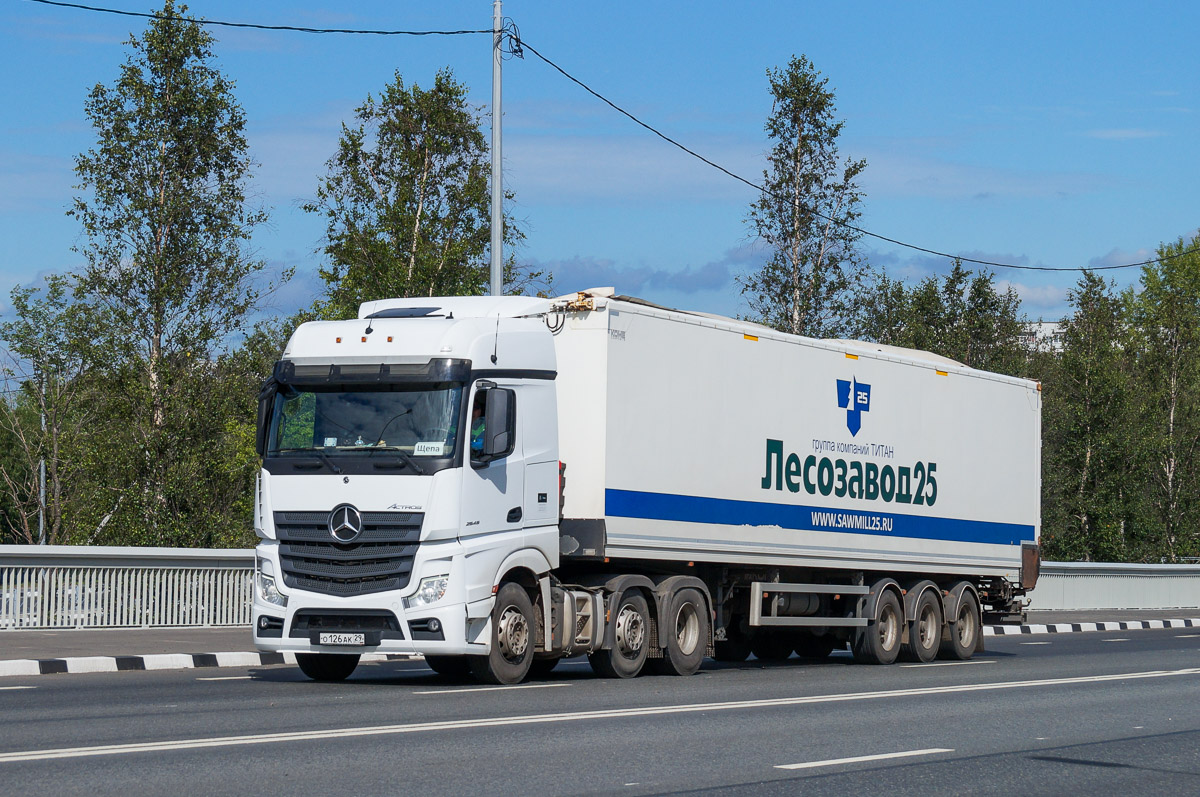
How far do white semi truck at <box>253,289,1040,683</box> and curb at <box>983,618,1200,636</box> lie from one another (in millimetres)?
10991

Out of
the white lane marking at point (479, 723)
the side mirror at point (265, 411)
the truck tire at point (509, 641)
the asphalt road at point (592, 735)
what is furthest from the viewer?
the side mirror at point (265, 411)

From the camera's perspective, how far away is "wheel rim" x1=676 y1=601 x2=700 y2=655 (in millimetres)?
17047

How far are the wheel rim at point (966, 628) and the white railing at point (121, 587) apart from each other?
9.95 metres

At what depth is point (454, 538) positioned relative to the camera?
14.2m

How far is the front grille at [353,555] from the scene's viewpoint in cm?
1419

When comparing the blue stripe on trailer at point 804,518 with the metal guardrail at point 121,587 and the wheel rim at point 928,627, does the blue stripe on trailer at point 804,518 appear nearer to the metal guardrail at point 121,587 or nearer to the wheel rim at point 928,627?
the wheel rim at point 928,627

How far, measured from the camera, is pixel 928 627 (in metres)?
21.1

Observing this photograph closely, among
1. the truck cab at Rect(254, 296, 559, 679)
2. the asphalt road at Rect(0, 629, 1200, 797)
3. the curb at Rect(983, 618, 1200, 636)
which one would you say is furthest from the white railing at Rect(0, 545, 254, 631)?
the curb at Rect(983, 618, 1200, 636)

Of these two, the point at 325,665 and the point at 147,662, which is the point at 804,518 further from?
the point at 147,662

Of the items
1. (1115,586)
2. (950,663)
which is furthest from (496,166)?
(1115,586)

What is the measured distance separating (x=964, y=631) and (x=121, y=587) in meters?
11.4

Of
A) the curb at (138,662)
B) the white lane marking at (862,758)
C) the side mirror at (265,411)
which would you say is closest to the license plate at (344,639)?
the side mirror at (265,411)

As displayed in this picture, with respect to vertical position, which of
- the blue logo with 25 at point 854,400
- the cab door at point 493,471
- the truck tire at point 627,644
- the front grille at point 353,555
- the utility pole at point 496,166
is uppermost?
the utility pole at point 496,166

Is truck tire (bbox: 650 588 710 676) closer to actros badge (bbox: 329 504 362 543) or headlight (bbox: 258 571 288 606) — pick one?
actros badge (bbox: 329 504 362 543)
